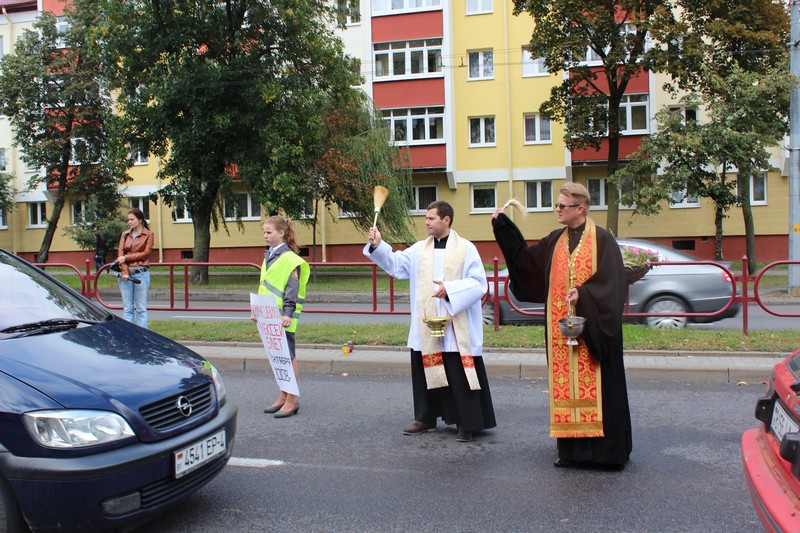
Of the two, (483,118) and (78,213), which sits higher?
(483,118)

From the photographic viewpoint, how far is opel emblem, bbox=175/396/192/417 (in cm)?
371

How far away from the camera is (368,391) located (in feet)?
24.2

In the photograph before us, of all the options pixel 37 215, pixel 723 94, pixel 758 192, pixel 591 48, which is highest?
pixel 591 48

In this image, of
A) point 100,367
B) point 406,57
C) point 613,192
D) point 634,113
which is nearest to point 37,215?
point 406,57

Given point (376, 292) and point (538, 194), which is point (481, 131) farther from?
point (376, 292)

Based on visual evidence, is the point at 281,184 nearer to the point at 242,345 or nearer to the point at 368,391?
the point at 242,345

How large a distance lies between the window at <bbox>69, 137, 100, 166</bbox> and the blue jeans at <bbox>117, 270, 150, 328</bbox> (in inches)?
948

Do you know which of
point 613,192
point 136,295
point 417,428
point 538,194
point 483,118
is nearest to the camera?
point 417,428

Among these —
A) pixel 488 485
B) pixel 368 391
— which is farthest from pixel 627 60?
pixel 488 485

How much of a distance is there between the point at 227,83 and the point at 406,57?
12.5 metres

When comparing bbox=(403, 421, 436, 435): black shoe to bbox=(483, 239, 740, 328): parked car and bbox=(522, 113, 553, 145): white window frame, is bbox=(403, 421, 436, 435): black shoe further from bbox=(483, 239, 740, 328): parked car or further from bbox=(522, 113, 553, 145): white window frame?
bbox=(522, 113, 553, 145): white window frame

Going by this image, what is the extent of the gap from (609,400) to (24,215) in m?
39.6

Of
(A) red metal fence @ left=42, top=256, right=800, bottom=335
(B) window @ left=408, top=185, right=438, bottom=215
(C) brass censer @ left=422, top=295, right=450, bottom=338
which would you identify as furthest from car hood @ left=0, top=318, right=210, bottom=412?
(B) window @ left=408, top=185, right=438, bottom=215

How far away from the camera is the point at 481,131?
3161 centimetres
